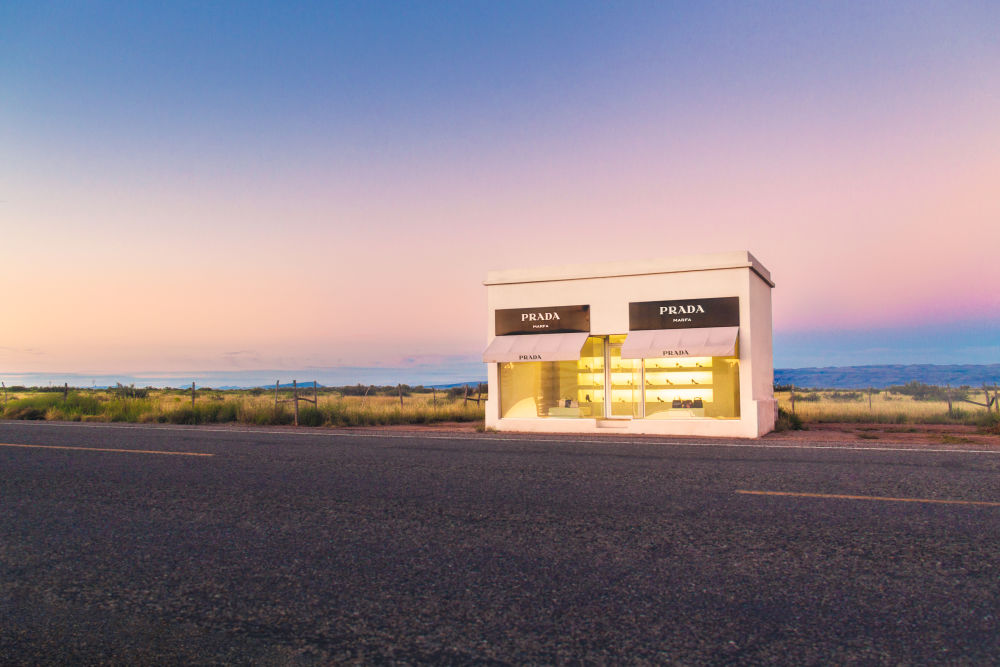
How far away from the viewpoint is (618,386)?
65.1 feet

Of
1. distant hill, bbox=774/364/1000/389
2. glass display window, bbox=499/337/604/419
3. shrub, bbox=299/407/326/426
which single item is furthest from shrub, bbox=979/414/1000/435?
distant hill, bbox=774/364/1000/389

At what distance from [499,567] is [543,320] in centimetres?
1558

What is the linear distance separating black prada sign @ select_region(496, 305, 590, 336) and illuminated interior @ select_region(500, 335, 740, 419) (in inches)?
27.6

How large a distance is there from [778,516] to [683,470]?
324cm

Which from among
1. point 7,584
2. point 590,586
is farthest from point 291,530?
point 590,586

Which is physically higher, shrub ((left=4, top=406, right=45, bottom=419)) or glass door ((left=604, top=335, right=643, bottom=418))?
glass door ((left=604, top=335, right=643, bottom=418))

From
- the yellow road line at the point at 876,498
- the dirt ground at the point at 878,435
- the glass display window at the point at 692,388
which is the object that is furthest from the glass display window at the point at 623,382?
the yellow road line at the point at 876,498

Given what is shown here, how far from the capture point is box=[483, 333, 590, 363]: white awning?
1969cm

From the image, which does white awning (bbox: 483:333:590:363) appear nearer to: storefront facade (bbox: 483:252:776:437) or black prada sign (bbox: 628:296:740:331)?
storefront facade (bbox: 483:252:776:437)

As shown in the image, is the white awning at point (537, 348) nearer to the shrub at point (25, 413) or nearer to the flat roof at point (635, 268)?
the flat roof at point (635, 268)

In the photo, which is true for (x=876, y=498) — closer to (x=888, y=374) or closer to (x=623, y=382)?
(x=623, y=382)

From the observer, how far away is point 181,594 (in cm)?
461

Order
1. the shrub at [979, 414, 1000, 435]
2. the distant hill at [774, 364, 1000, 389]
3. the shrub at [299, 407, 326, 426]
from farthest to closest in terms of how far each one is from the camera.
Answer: the distant hill at [774, 364, 1000, 389] < the shrub at [299, 407, 326, 426] < the shrub at [979, 414, 1000, 435]

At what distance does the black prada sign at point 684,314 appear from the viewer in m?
18.6
